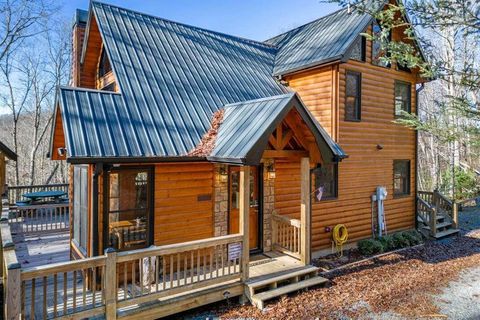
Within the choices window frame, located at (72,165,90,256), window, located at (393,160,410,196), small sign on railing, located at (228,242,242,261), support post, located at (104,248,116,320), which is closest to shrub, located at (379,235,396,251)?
window, located at (393,160,410,196)

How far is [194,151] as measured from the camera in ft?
24.0

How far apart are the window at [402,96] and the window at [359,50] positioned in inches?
89.0

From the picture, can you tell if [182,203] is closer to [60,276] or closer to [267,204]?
[267,204]

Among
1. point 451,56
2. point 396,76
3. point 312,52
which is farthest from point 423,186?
point 312,52

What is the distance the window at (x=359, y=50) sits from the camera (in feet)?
35.2

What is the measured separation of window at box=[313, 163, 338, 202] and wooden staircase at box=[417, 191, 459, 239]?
4813 mm

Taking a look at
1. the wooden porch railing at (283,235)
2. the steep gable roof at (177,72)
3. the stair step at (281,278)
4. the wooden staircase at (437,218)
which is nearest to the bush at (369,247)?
the wooden porch railing at (283,235)

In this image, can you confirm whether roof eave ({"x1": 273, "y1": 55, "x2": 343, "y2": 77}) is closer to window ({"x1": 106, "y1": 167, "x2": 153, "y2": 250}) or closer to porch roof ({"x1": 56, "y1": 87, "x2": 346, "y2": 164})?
porch roof ({"x1": 56, "y1": 87, "x2": 346, "y2": 164})

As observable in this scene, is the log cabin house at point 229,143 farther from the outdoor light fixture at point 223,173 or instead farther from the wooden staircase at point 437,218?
the wooden staircase at point 437,218

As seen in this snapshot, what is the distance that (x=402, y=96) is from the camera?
12.5m

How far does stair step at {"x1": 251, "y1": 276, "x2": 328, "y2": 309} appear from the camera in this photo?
646 centimetres

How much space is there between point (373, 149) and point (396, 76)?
3.01 meters

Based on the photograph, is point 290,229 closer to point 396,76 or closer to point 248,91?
point 248,91

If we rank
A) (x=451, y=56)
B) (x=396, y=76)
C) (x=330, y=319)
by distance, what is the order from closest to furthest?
(x=330, y=319) → (x=396, y=76) → (x=451, y=56)
